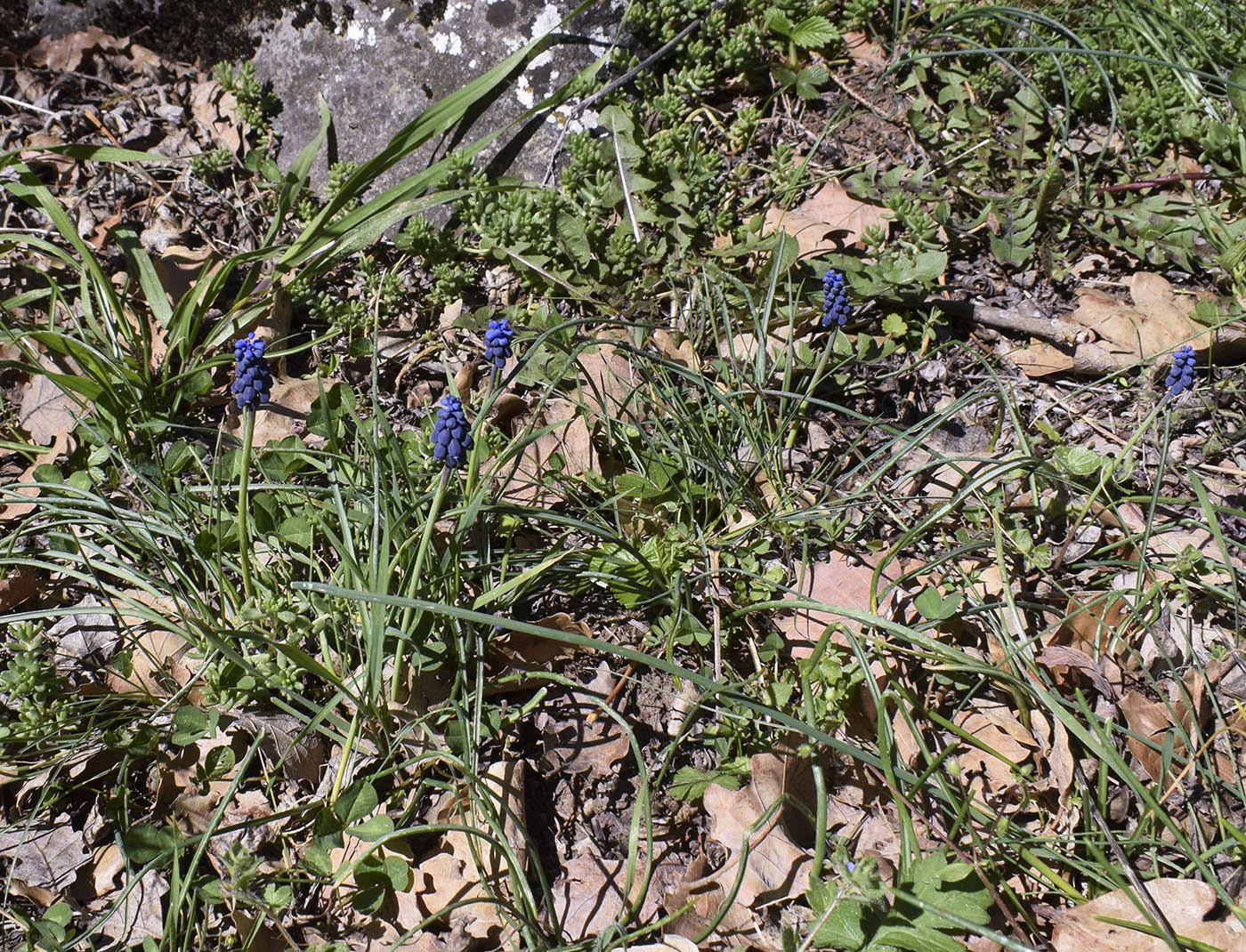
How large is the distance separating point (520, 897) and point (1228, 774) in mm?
1612

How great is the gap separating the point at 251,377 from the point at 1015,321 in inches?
88.2

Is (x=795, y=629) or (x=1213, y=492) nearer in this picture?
(x=795, y=629)

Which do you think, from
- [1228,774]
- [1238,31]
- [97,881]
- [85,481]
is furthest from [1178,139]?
[97,881]

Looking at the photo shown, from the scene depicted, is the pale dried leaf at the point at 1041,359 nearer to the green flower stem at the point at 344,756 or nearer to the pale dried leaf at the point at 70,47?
the green flower stem at the point at 344,756

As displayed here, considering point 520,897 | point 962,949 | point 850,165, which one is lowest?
point 962,949

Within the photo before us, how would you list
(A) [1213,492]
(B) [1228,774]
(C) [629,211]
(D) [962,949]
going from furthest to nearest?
(C) [629,211], (A) [1213,492], (B) [1228,774], (D) [962,949]

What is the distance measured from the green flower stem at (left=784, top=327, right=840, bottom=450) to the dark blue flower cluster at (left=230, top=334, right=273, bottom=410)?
134 centimetres

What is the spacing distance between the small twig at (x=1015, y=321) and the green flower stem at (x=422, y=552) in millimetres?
1786

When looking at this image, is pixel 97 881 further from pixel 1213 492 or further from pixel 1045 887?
pixel 1213 492

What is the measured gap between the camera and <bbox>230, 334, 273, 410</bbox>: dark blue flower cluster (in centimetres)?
179

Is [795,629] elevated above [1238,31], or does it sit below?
below

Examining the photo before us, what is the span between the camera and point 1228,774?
6.35ft

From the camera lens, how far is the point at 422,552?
1807mm

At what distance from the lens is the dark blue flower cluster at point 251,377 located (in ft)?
5.88
